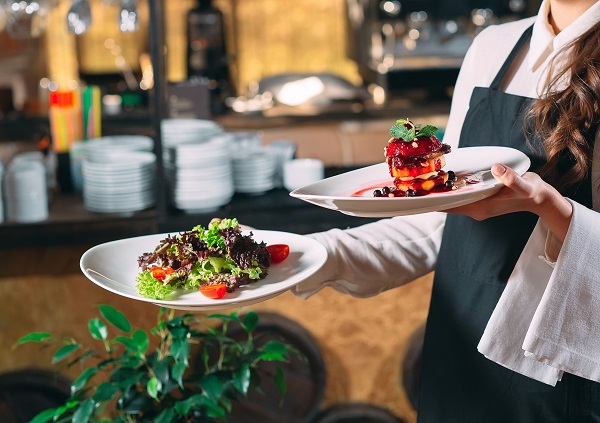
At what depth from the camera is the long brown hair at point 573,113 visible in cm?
144

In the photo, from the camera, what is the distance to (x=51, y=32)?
625cm

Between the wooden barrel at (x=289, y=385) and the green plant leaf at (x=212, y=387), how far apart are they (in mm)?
Result: 645

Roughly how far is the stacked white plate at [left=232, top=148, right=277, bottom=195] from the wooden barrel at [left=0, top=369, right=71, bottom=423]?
86cm

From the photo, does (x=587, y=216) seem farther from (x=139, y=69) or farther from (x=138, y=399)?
(x=139, y=69)

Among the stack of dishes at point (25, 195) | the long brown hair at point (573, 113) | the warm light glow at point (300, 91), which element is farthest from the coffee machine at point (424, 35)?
the long brown hair at point (573, 113)

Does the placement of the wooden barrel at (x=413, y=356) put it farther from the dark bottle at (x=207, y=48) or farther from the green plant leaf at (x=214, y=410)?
the dark bottle at (x=207, y=48)

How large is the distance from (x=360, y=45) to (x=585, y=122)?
4.76 m

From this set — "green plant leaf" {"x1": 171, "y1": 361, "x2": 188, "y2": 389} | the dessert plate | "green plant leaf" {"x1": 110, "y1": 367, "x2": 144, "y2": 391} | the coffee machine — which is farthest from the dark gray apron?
the coffee machine

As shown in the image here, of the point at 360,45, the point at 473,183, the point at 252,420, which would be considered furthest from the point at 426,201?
the point at 360,45

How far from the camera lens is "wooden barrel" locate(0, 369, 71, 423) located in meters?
2.69

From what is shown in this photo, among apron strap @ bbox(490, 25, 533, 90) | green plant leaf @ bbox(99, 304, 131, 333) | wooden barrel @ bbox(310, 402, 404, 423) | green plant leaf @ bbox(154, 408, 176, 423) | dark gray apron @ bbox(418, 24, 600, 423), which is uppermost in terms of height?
apron strap @ bbox(490, 25, 533, 90)

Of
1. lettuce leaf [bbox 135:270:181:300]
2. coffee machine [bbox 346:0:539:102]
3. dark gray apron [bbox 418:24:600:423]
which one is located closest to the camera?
lettuce leaf [bbox 135:270:181:300]

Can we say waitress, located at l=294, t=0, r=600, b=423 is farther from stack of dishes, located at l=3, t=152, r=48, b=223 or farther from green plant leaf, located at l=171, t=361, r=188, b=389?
stack of dishes, located at l=3, t=152, r=48, b=223

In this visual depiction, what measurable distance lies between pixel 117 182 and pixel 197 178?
9.9 inches
